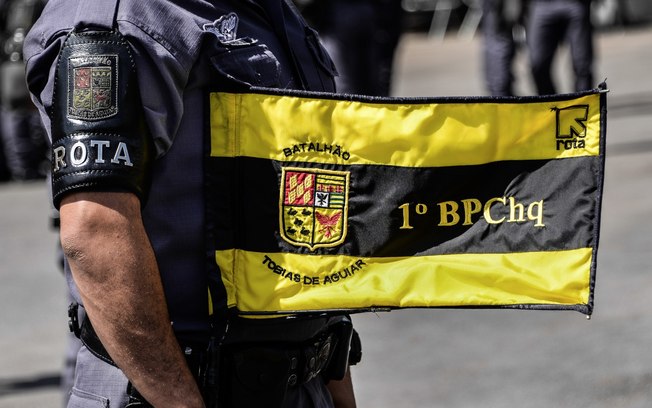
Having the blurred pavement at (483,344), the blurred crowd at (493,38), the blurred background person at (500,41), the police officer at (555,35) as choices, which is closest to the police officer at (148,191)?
the blurred pavement at (483,344)

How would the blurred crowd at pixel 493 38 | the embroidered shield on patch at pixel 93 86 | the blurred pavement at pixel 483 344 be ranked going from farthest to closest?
1. the blurred crowd at pixel 493 38
2. the blurred pavement at pixel 483 344
3. the embroidered shield on patch at pixel 93 86

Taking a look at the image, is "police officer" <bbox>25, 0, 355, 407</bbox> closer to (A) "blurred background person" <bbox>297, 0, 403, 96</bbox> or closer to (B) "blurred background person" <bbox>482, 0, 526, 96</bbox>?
(A) "blurred background person" <bbox>297, 0, 403, 96</bbox>

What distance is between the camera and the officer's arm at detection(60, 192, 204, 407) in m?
2.00

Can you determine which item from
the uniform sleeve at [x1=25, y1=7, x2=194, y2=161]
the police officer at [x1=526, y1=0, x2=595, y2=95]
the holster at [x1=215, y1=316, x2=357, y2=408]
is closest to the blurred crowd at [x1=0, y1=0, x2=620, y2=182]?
the police officer at [x1=526, y1=0, x2=595, y2=95]

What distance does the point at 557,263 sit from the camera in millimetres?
2211

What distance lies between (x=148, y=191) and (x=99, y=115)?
6.3 inches

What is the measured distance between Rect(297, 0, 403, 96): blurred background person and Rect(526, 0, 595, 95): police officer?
44.0 inches

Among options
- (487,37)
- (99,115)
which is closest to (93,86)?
(99,115)

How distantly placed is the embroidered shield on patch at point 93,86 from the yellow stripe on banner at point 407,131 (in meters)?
0.24

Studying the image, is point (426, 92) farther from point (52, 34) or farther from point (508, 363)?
point (52, 34)

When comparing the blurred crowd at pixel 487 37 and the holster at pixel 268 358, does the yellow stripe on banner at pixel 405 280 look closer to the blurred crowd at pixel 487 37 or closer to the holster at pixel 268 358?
the holster at pixel 268 358

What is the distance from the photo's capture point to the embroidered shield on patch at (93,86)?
1995 mm

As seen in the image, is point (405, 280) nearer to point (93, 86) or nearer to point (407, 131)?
point (407, 131)

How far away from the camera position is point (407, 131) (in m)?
2.22
